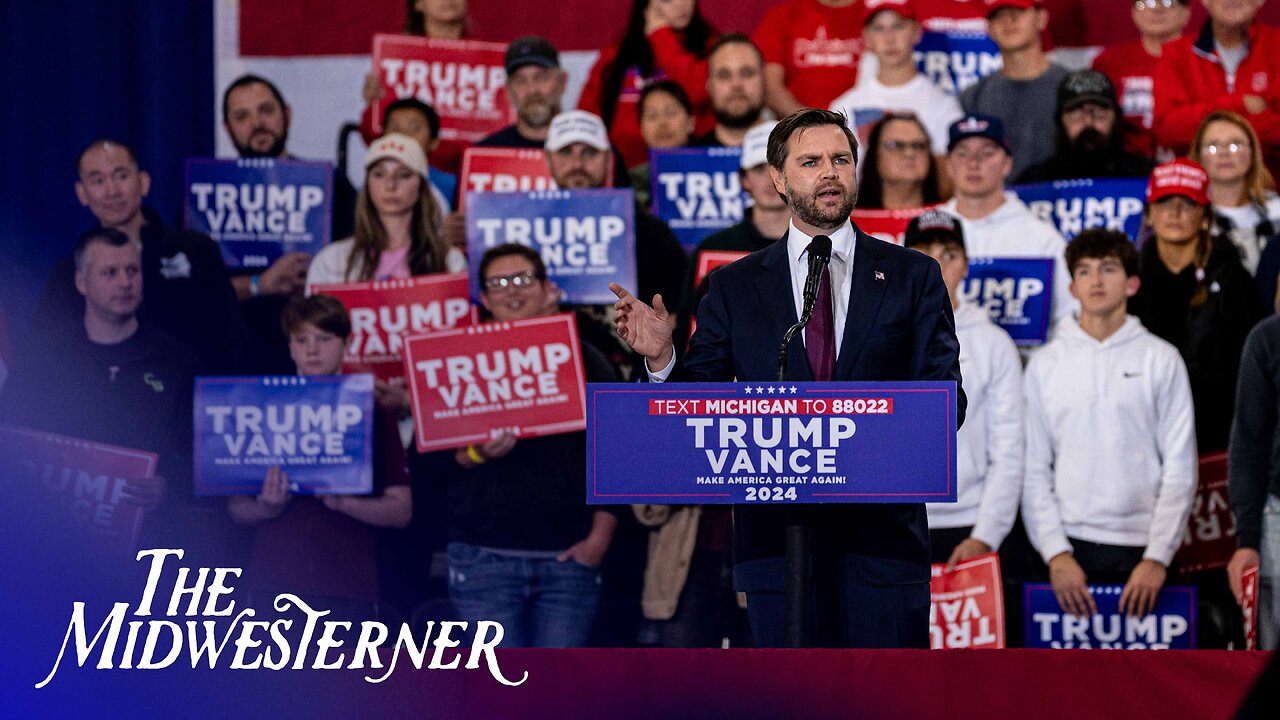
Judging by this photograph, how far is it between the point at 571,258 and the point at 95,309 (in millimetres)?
1690

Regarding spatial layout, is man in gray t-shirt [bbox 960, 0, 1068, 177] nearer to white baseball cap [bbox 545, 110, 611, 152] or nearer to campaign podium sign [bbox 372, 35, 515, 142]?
white baseball cap [bbox 545, 110, 611, 152]

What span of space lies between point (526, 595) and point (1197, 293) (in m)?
2.56

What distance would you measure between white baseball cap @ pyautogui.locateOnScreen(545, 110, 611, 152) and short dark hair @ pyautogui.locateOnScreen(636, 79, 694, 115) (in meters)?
0.52

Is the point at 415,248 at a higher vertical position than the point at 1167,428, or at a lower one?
higher

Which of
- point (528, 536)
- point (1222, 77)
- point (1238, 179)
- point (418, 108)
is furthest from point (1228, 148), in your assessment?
point (418, 108)

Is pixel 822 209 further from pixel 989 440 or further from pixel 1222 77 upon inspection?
pixel 1222 77

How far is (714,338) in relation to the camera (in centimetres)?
348

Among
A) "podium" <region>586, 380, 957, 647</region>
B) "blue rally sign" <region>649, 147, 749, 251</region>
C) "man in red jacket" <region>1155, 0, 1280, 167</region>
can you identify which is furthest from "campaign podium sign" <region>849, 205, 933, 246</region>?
"podium" <region>586, 380, 957, 647</region>

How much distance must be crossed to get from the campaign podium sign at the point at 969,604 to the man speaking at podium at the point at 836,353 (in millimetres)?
1915

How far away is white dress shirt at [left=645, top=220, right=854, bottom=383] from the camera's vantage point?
134 inches

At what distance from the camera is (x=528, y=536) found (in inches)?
219

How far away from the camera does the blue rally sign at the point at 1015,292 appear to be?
5855 millimetres

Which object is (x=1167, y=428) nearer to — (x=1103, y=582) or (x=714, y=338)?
(x=1103, y=582)

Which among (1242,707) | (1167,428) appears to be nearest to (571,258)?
(1167,428)
